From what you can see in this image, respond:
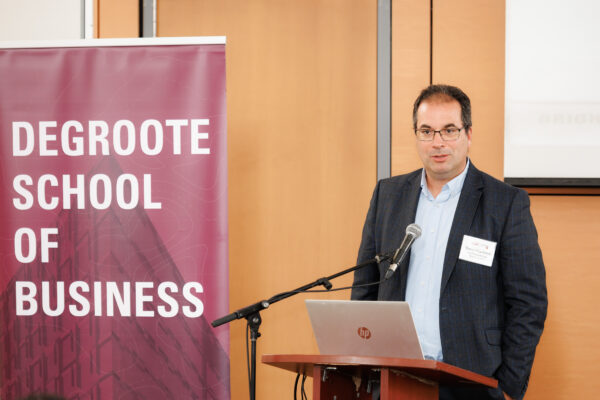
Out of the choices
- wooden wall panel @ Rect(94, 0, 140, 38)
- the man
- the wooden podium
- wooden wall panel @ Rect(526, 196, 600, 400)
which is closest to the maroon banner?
wooden wall panel @ Rect(94, 0, 140, 38)

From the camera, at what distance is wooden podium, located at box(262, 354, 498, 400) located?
1.51 metres

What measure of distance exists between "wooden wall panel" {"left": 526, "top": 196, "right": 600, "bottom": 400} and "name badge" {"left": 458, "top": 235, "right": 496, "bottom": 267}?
3.89 feet

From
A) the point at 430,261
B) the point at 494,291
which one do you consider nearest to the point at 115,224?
the point at 430,261

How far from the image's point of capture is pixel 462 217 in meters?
2.18

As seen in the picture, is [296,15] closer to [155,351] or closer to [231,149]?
[231,149]

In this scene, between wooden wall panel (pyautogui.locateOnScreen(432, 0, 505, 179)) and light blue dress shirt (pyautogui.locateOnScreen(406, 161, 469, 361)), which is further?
wooden wall panel (pyautogui.locateOnScreen(432, 0, 505, 179))

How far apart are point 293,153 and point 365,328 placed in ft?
5.94

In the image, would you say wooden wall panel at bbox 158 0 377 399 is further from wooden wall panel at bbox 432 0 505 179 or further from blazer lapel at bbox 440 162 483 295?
blazer lapel at bbox 440 162 483 295

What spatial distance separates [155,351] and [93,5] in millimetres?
1895

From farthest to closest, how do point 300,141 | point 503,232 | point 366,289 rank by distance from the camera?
point 300,141, point 366,289, point 503,232

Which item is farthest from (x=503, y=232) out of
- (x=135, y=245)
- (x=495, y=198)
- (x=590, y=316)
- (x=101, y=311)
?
(x=101, y=311)

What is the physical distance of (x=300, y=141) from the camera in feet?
11.1

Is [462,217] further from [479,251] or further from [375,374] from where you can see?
[375,374]

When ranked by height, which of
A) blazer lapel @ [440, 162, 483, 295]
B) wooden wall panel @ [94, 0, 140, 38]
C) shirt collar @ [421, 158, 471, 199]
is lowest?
blazer lapel @ [440, 162, 483, 295]
